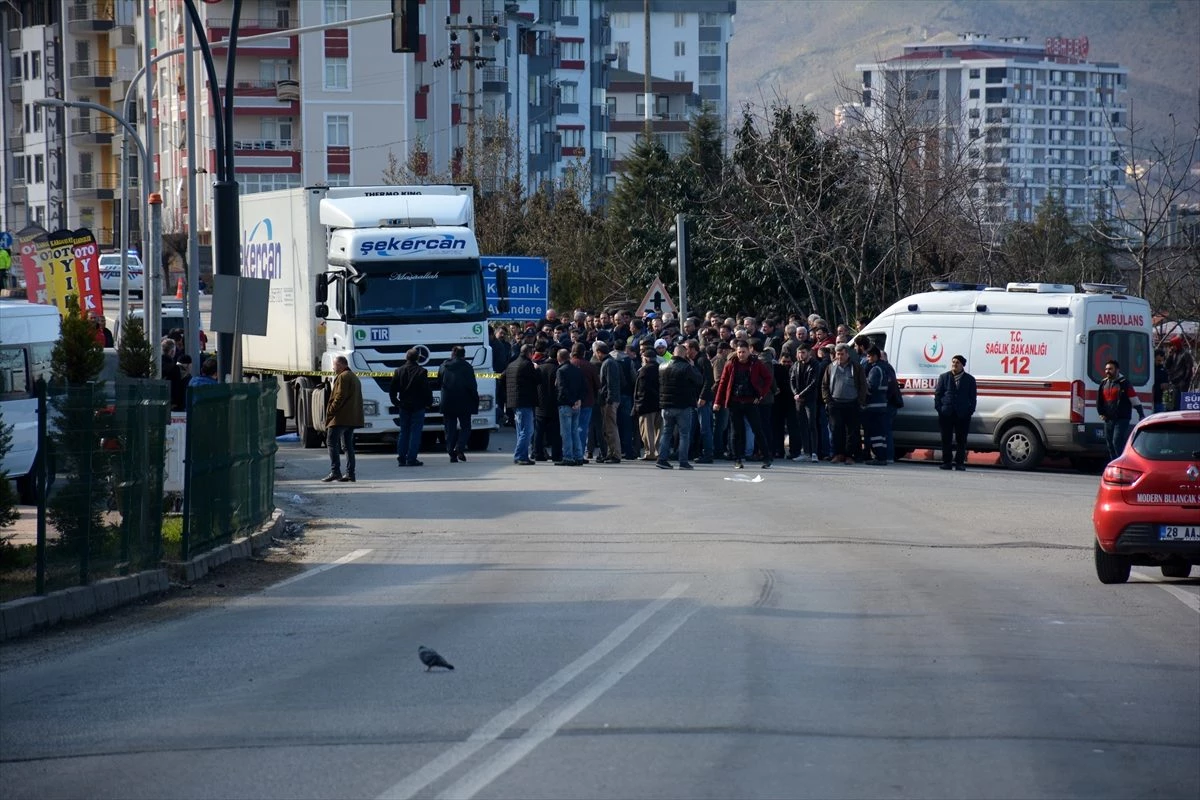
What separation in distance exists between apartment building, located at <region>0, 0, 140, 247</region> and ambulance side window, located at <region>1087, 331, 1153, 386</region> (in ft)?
242

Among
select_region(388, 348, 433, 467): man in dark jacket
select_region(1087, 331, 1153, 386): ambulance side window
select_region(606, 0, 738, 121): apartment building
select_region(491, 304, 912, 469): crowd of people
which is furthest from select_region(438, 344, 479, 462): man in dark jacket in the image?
select_region(606, 0, 738, 121): apartment building

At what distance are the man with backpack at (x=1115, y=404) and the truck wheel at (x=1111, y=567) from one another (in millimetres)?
11523

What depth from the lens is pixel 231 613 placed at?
41.3ft

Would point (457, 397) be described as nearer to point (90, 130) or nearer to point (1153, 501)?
point (1153, 501)

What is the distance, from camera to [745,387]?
84.5 feet

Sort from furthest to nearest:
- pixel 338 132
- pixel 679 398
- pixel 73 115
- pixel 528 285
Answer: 1. pixel 73 115
2. pixel 338 132
3. pixel 528 285
4. pixel 679 398

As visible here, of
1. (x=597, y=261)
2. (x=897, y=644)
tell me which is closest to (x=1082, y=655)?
(x=897, y=644)

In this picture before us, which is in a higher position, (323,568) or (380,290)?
(380,290)

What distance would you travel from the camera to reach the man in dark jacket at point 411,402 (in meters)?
25.8

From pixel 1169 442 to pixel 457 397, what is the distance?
14.0 meters

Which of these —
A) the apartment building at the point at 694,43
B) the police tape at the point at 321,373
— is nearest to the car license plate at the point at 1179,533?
the police tape at the point at 321,373

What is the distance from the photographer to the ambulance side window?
25812 millimetres

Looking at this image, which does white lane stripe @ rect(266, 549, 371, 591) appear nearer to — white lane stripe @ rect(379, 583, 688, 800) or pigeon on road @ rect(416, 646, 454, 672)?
white lane stripe @ rect(379, 583, 688, 800)

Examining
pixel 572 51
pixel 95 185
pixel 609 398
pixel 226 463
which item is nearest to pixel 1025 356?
pixel 609 398
